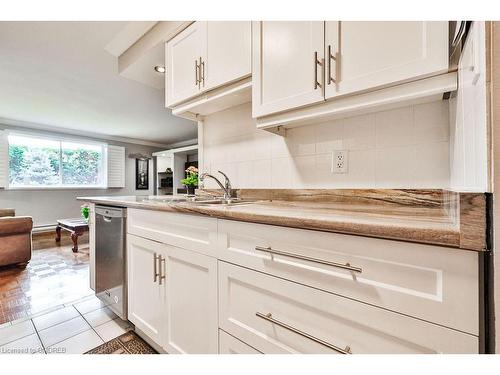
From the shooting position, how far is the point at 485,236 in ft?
1.50

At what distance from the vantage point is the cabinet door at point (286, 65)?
3.33 ft

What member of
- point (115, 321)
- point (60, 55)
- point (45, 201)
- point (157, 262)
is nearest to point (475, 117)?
point (157, 262)

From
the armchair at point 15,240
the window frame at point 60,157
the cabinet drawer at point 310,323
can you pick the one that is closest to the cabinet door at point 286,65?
the cabinet drawer at point 310,323

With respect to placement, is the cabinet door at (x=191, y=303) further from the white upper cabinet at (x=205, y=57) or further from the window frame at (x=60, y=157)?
the window frame at (x=60, y=157)

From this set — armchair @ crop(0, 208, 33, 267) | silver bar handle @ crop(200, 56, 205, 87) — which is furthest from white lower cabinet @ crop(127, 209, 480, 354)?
armchair @ crop(0, 208, 33, 267)

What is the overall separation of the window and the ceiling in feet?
1.56

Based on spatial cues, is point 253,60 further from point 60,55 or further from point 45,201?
point 45,201

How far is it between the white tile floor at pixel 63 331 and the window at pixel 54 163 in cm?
431

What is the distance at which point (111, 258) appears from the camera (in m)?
1.57

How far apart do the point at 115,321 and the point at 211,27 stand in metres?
2.08

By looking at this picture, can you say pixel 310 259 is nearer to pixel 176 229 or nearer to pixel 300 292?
pixel 300 292

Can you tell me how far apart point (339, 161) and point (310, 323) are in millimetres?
847

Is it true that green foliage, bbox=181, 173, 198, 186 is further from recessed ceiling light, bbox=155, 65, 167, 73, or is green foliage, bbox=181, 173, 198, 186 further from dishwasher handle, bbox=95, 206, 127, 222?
recessed ceiling light, bbox=155, 65, 167, 73
